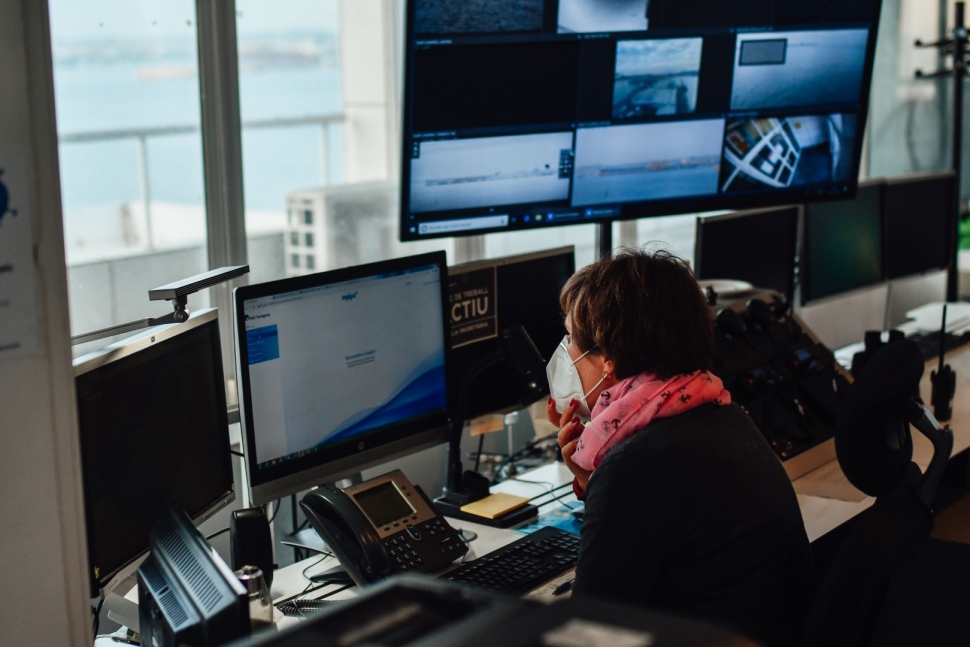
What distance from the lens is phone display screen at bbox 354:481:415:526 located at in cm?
200

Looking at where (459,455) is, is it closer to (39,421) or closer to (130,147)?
(39,421)

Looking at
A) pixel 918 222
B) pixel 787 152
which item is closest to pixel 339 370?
pixel 787 152

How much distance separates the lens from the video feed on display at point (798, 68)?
295cm

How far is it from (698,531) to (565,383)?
459 millimetres

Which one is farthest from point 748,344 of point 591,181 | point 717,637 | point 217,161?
point 717,637

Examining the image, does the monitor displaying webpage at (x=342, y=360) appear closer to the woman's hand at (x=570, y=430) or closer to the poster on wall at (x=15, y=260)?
the woman's hand at (x=570, y=430)

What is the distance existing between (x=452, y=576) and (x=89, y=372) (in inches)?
30.0

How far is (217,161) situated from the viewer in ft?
8.68

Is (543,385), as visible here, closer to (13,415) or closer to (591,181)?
(591,181)

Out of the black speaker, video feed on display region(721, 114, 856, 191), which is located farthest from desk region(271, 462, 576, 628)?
video feed on display region(721, 114, 856, 191)

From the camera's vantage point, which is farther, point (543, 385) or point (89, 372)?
point (543, 385)

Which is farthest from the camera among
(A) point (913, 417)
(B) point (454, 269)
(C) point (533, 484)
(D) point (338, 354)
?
(C) point (533, 484)

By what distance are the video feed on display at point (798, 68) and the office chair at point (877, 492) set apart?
1254mm

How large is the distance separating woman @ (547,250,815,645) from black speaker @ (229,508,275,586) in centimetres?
53
